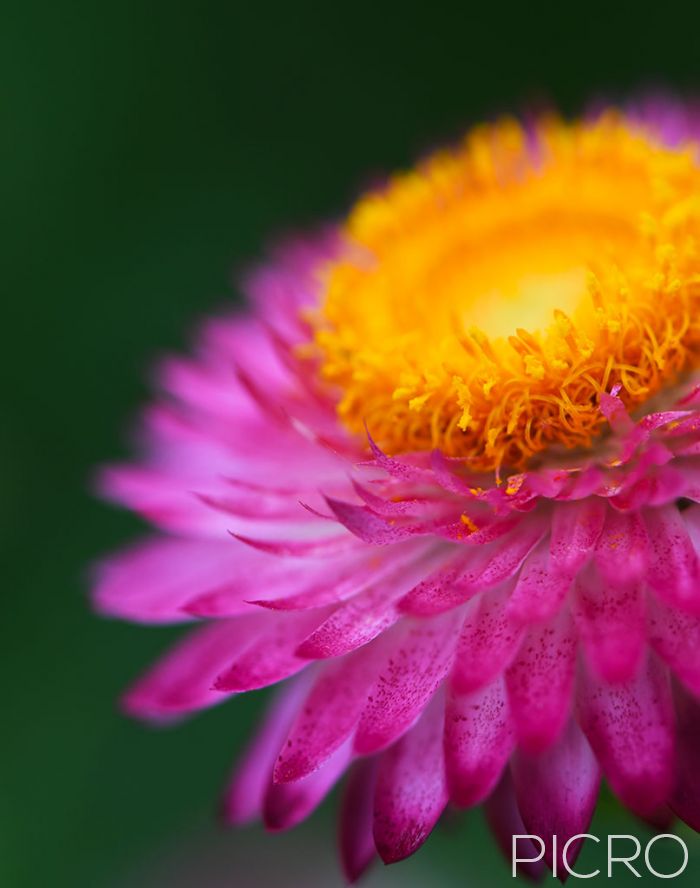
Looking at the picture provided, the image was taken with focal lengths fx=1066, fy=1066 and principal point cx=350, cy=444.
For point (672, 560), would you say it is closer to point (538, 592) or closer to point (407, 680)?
point (538, 592)

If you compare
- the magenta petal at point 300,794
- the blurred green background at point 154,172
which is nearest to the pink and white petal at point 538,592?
the magenta petal at point 300,794

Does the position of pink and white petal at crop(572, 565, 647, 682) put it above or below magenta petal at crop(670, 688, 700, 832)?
above

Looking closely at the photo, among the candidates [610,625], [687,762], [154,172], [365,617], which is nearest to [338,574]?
[365,617]

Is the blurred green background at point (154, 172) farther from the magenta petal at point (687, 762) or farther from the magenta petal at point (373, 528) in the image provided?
the magenta petal at point (687, 762)

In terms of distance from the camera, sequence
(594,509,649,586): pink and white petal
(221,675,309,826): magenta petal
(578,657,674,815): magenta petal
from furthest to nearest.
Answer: (221,675,309,826): magenta petal → (594,509,649,586): pink and white petal → (578,657,674,815): magenta petal

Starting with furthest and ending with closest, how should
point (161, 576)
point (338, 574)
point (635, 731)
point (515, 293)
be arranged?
1. point (515, 293)
2. point (161, 576)
3. point (338, 574)
4. point (635, 731)

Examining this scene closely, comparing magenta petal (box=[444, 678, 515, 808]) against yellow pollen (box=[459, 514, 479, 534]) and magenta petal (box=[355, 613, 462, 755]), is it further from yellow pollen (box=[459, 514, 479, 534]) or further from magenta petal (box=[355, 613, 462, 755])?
yellow pollen (box=[459, 514, 479, 534])

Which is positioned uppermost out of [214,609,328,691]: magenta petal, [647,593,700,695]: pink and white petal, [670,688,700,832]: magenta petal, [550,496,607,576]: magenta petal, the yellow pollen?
[214,609,328,691]: magenta petal

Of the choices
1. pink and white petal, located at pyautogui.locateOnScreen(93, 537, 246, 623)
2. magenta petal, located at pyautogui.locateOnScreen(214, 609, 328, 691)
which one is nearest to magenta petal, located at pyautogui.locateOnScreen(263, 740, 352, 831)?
magenta petal, located at pyautogui.locateOnScreen(214, 609, 328, 691)

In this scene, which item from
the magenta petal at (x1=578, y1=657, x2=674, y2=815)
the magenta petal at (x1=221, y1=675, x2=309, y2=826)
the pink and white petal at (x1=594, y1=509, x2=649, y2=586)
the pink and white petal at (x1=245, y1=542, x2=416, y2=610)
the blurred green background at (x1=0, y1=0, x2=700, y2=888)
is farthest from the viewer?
the blurred green background at (x1=0, y1=0, x2=700, y2=888)
